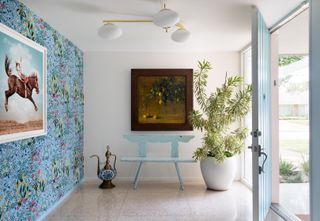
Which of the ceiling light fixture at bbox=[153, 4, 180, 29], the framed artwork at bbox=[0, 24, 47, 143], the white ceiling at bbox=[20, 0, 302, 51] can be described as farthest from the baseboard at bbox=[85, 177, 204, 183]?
the ceiling light fixture at bbox=[153, 4, 180, 29]

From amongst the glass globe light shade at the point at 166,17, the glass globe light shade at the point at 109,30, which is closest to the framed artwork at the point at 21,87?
the glass globe light shade at the point at 109,30

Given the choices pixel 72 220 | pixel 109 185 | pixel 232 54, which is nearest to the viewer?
pixel 72 220

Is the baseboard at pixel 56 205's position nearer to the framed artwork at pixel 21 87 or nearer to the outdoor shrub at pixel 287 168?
the framed artwork at pixel 21 87

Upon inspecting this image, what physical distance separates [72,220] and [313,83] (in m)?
2.73

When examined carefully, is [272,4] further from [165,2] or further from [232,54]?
[232,54]

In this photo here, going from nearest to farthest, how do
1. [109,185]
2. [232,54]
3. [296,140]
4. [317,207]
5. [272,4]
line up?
[317,207] → [272,4] → [296,140] → [109,185] → [232,54]

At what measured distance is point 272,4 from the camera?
8.30ft

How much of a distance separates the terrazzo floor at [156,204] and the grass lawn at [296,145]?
2.88 feet

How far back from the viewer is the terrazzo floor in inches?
119

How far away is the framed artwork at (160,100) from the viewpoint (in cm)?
453

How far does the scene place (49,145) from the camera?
3.14m

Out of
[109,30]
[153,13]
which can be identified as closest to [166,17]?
[153,13]

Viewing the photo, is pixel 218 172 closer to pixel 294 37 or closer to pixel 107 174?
pixel 107 174

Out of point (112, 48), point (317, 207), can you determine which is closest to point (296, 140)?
point (317, 207)
